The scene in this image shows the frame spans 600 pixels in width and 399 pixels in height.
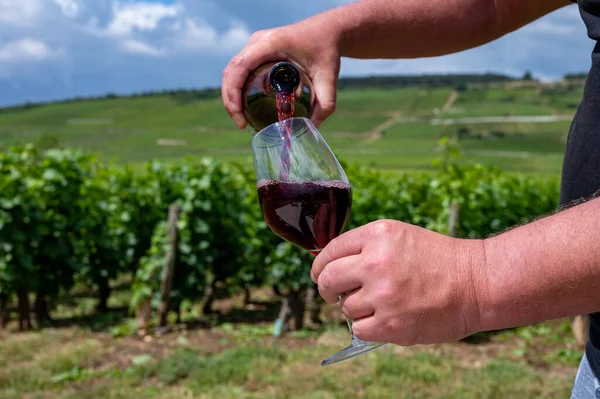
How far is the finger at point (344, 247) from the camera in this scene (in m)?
1.29

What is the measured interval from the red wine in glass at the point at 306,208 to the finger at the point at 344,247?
140mm

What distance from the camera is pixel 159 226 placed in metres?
7.91

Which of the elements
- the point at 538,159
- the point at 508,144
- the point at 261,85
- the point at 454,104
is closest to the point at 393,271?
the point at 261,85

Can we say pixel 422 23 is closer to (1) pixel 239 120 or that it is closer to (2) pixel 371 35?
(2) pixel 371 35

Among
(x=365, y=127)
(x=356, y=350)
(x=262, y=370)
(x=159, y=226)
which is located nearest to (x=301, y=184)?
(x=356, y=350)

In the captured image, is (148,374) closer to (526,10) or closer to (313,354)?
(313,354)

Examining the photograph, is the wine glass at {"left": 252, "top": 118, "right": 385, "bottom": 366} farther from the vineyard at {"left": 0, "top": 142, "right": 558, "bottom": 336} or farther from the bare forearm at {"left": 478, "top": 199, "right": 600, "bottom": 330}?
the vineyard at {"left": 0, "top": 142, "right": 558, "bottom": 336}

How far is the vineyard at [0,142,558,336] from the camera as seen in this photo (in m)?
7.62

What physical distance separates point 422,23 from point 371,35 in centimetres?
17

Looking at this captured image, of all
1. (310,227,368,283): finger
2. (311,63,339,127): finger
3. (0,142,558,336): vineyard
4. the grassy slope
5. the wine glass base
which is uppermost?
(311,63,339,127): finger

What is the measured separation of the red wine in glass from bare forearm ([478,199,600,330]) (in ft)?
1.30

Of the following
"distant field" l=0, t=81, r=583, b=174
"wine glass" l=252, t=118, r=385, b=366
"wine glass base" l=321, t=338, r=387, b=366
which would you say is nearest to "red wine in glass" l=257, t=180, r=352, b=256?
"wine glass" l=252, t=118, r=385, b=366

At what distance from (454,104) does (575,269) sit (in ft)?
278

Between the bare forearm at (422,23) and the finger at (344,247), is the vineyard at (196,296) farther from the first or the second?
the finger at (344,247)
